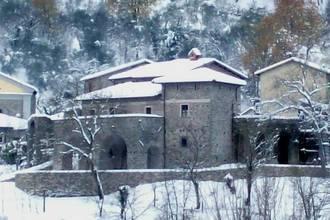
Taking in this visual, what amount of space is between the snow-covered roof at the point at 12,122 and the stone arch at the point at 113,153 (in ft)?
32.7

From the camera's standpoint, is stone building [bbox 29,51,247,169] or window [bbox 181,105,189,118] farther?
window [bbox 181,105,189,118]

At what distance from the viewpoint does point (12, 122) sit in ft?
166

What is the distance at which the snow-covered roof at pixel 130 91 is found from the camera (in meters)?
42.0

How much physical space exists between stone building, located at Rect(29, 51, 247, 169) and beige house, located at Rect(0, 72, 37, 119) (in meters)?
14.0

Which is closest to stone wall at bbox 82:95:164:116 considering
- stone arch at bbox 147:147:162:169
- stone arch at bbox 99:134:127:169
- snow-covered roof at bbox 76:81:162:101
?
snow-covered roof at bbox 76:81:162:101

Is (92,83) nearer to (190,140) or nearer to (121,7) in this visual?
(190,140)

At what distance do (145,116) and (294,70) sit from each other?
1280 centimetres

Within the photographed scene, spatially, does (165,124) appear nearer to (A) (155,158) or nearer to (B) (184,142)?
(B) (184,142)

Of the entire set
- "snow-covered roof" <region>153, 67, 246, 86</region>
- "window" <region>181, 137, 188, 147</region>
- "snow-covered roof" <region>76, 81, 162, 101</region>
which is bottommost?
"window" <region>181, 137, 188, 147</region>

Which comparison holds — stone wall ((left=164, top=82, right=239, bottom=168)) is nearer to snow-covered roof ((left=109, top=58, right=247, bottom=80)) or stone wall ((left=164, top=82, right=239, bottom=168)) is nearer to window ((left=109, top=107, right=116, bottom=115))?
window ((left=109, top=107, right=116, bottom=115))

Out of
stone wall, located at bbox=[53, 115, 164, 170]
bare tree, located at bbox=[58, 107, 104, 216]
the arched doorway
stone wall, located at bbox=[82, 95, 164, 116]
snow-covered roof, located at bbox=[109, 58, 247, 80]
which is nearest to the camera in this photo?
bare tree, located at bbox=[58, 107, 104, 216]

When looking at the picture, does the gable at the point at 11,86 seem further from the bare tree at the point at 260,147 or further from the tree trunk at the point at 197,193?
the tree trunk at the point at 197,193

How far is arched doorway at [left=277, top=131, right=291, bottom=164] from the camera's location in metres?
42.4

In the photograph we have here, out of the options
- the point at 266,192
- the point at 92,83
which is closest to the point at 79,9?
the point at 92,83
